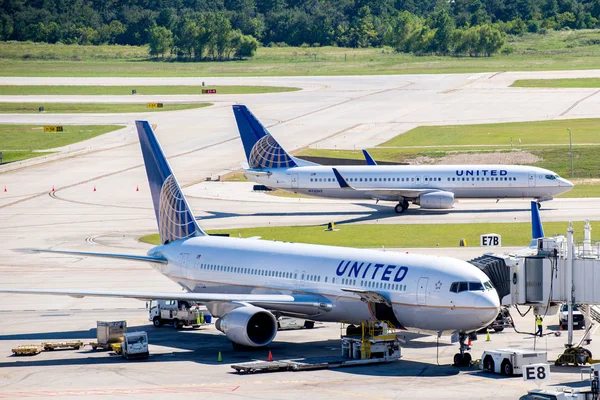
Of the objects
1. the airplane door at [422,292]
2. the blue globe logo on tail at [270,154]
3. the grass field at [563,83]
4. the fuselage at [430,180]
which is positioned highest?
the grass field at [563,83]

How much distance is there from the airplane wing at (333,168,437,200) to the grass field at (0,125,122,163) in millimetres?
54384

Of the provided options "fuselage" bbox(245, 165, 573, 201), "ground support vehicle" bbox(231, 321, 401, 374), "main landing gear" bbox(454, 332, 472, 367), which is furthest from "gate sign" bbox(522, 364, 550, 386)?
"fuselage" bbox(245, 165, 573, 201)

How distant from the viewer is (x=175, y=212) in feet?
184

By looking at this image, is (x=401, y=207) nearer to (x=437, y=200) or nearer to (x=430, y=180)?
(x=430, y=180)

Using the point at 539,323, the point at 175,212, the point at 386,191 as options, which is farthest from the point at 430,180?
the point at 539,323

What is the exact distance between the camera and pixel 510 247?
71938 millimetres

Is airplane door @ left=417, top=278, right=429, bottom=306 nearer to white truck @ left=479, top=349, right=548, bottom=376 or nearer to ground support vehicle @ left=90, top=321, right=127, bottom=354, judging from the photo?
white truck @ left=479, top=349, right=548, bottom=376

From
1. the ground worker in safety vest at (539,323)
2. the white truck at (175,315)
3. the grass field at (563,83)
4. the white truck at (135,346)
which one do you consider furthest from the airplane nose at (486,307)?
the grass field at (563,83)

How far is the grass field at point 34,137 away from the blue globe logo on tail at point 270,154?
47251 millimetres

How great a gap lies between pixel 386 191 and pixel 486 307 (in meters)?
50.6

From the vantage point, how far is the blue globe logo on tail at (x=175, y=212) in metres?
55.7

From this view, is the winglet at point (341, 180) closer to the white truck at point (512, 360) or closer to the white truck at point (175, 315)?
the white truck at point (175, 315)

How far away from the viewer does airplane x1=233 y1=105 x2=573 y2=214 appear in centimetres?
9075

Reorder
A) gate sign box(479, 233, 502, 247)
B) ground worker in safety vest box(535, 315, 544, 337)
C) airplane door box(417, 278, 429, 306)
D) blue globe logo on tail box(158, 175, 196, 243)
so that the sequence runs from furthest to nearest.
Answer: gate sign box(479, 233, 502, 247) < blue globe logo on tail box(158, 175, 196, 243) < ground worker in safety vest box(535, 315, 544, 337) < airplane door box(417, 278, 429, 306)
